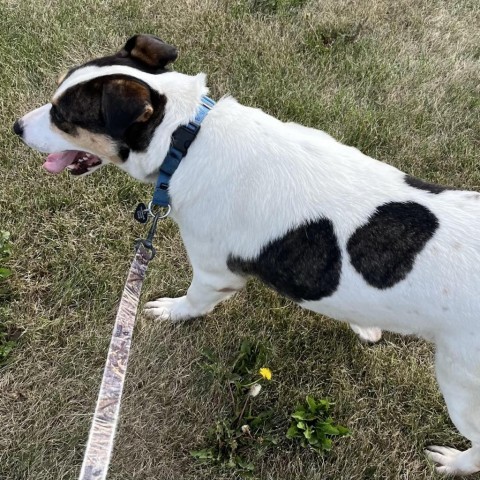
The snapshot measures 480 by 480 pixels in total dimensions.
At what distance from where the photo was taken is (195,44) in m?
5.58

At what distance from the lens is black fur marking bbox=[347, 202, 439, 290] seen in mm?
2648

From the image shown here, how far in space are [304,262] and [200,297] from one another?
102cm

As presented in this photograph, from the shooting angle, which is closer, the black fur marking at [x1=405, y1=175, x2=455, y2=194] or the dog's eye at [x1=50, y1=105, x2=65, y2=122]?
the black fur marking at [x1=405, y1=175, x2=455, y2=194]

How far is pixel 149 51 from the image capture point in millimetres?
3090

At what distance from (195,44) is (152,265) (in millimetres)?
2485

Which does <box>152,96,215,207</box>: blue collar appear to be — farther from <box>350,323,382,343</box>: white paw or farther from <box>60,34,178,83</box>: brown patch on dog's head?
<box>350,323,382,343</box>: white paw

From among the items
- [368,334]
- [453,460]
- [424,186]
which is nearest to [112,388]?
[424,186]

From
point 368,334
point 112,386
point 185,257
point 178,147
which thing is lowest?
point 185,257

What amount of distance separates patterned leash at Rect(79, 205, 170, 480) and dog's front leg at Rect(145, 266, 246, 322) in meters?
0.41

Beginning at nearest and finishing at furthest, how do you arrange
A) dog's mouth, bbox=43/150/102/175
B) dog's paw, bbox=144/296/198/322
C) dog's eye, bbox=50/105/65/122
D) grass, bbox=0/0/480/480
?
dog's eye, bbox=50/105/65/122, dog's mouth, bbox=43/150/102/175, grass, bbox=0/0/480/480, dog's paw, bbox=144/296/198/322

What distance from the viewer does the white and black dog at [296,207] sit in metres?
2.63

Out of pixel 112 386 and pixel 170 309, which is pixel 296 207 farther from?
pixel 170 309

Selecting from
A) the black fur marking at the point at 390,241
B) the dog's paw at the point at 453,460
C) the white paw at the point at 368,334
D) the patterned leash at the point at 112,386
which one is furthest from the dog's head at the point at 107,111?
the dog's paw at the point at 453,460

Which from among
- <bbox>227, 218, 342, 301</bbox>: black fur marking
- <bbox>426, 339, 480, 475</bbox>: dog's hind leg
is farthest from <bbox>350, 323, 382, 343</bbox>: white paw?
<bbox>227, 218, 342, 301</bbox>: black fur marking
